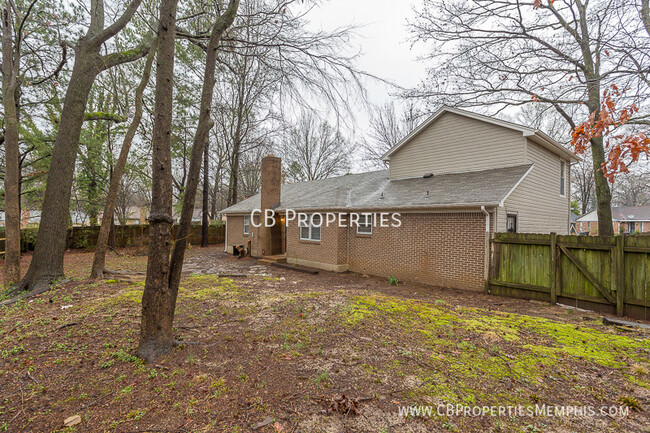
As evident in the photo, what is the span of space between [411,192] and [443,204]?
2079 millimetres

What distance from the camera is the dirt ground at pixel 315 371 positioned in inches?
94.0

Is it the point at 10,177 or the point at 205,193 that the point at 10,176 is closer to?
the point at 10,177

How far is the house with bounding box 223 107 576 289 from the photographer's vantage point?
8.61m

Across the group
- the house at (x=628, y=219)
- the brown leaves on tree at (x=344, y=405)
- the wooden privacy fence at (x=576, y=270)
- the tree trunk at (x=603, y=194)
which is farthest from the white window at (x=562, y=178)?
the house at (x=628, y=219)

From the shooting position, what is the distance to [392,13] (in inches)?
170

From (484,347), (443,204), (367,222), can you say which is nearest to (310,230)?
(367,222)

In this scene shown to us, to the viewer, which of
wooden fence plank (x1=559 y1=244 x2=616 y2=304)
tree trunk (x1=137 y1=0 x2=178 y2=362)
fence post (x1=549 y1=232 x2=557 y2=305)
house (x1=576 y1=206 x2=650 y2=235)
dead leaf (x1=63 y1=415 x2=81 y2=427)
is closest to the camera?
dead leaf (x1=63 y1=415 x2=81 y2=427)

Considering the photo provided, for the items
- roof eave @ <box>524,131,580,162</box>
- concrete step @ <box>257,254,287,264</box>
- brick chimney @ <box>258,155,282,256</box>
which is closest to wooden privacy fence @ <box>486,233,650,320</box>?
roof eave @ <box>524,131,580,162</box>

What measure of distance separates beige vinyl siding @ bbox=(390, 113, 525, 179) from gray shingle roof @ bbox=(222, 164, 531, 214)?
431mm

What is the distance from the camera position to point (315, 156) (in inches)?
1200

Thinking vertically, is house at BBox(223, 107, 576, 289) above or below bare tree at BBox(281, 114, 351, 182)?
below

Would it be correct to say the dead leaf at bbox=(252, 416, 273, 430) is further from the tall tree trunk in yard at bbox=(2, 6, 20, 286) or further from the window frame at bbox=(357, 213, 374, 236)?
the window frame at bbox=(357, 213, 374, 236)

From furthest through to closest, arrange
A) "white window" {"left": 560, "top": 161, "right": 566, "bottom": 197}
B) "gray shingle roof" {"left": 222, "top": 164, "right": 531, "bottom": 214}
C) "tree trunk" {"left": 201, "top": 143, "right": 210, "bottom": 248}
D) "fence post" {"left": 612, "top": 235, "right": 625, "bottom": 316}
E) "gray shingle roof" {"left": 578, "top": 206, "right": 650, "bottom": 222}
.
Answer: "gray shingle roof" {"left": 578, "top": 206, "right": 650, "bottom": 222}
"tree trunk" {"left": 201, "top": 143, "right": 210, "bottom": 248}
"white window" {"left": 560, "top": 161, "right": 566, "bottom": 197}
"gray shingle roof" {"left": 222, "top": 164, "right": 531, "bottom": 214}
"fence post" {"left": 612, "top": 235, "right": 625, "bottom": 316}

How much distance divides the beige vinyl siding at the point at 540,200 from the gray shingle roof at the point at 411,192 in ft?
2.11
